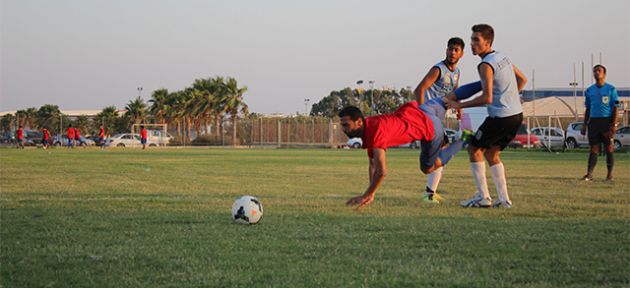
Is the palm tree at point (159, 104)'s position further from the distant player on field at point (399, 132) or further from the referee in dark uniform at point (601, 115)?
the distant player on field at point (399, 132)

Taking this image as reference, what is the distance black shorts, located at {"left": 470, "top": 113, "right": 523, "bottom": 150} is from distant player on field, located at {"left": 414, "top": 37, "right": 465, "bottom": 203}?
2.97 ft

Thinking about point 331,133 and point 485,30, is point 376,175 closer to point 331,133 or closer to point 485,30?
point 485,30

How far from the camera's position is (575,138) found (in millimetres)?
42156

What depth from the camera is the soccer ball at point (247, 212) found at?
7270 mm

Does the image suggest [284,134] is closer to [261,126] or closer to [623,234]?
[261,126]

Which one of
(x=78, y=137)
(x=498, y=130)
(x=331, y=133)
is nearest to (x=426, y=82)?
(x=498, y=130)

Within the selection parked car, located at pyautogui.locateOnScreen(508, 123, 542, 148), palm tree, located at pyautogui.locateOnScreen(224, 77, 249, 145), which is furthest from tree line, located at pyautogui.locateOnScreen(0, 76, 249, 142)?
parked car, located at pyautogui.locateOnScreen(508, 123, 542, 148)

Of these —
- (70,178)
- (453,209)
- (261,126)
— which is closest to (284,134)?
(261,126)

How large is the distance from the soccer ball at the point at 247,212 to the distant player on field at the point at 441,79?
288 centimetres

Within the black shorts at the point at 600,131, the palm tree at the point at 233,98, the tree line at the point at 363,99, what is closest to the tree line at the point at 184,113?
the palm tree at the point at 233,98

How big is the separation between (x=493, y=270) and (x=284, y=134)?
206 feet

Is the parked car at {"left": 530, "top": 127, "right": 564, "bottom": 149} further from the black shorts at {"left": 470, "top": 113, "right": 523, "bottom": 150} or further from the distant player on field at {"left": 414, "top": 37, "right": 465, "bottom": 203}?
the black shorts at {"left": 470, "top": 113, "right": 523, "bottom": 150}

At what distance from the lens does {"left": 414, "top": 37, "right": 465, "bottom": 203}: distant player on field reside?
9.52m

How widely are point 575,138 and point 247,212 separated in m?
37.9
